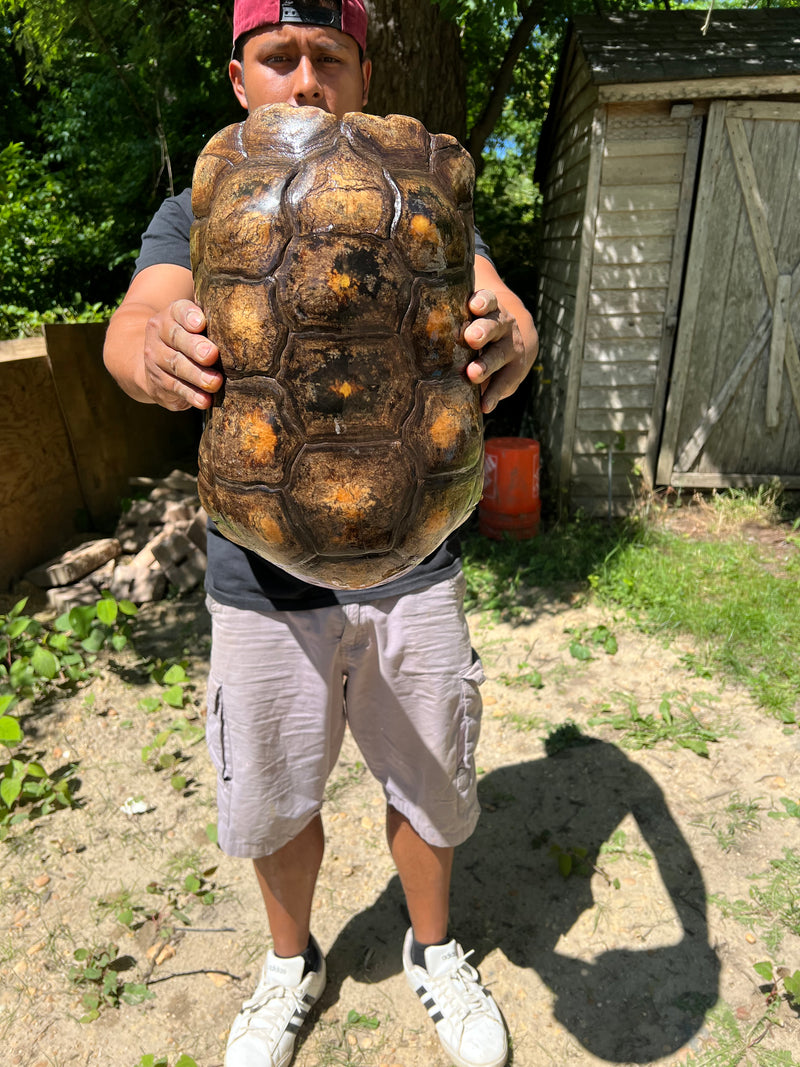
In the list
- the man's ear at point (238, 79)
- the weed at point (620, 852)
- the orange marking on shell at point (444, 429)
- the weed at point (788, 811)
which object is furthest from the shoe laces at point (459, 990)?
the man's ear at point (238, 79)

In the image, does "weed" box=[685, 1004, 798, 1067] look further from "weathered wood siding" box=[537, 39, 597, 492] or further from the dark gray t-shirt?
"weathered wood siding" box=[537, 39, 597, 492]

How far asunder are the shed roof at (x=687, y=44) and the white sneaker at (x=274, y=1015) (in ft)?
17.5

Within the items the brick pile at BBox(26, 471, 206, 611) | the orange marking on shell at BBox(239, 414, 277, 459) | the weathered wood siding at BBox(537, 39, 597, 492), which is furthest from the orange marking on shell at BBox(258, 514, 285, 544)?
the weathered wood siding at BBox(537, 39, 597, 492)

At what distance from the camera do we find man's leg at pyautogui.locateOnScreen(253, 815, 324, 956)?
6.95ft

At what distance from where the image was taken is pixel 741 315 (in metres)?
5.62

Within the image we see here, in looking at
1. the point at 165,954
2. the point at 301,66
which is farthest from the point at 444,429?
the point at 165,954

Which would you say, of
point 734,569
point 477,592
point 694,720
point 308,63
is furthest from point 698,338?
point 308,63

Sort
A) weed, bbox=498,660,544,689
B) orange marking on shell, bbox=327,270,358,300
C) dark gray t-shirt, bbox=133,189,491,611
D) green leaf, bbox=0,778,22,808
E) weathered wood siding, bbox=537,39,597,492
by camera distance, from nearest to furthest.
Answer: orange marking on shell, bbox=327,270,358,300, dark gray t-shirt, bbox=133,189,491,611, green leaf, bbox=0,778,22,808, weed, bbox=498,660,544,689, weathered wood siding, bbox=537,39,597,492

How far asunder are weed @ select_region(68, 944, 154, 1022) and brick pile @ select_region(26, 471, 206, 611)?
8.74 ft

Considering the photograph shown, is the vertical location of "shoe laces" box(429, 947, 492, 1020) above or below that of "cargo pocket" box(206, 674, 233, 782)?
below

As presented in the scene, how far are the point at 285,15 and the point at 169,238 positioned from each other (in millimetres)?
569

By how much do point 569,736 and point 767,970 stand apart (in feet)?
4.37

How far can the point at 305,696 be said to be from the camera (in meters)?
1.92

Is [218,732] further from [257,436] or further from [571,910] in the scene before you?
[571,910]
